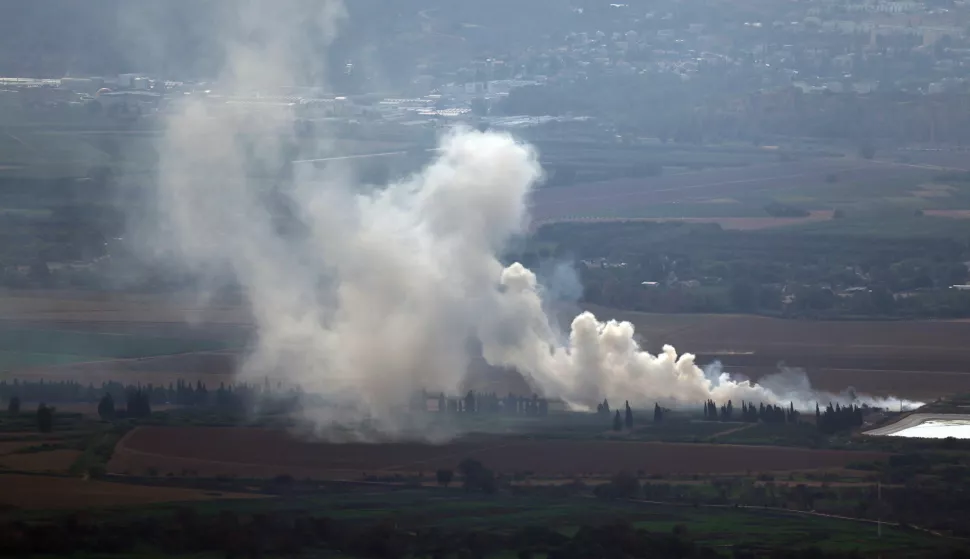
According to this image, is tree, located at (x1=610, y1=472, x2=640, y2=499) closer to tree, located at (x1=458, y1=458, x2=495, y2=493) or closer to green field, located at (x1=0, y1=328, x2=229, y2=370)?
tree, located at (x1=458, y1=458, x2=495, y2=493)

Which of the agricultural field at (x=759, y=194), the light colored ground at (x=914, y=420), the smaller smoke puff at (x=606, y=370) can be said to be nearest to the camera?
the light colored ground at (x=914, y=420)

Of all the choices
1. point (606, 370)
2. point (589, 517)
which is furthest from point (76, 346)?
point (589, 517)

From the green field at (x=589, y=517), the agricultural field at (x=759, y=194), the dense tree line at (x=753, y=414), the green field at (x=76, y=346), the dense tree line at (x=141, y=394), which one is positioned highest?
the agricultural field at (x=759, y=194)

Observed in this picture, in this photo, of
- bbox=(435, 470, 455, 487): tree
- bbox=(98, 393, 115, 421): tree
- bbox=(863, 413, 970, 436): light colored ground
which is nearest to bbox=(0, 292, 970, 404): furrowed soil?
bbox=(863, 413, 970, 436): light colored ground

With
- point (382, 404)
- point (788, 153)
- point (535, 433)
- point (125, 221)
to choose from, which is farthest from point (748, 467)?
point (788, 153)

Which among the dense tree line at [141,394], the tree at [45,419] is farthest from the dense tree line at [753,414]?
the tree at [45,419]

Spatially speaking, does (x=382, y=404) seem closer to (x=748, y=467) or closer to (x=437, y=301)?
(x=437, y=301)

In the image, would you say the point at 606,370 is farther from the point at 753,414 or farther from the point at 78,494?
the point at 78,494

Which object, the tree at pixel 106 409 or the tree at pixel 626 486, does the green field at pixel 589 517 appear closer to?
the tree at pixel 626 486
